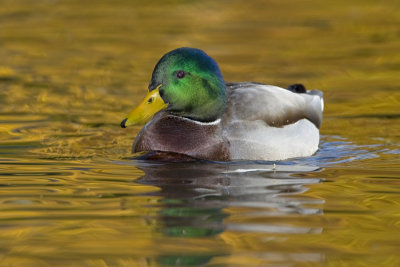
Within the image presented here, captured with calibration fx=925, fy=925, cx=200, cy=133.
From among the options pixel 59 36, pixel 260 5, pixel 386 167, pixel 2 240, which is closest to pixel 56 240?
pixel 2 240

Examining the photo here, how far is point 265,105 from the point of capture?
8156mm

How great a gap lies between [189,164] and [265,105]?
948 millimetres

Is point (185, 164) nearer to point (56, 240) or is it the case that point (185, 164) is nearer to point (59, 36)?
point (56, 240)

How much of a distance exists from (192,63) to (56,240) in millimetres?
2889

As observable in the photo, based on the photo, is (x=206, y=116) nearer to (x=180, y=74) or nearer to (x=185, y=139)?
(x=185, y=139)

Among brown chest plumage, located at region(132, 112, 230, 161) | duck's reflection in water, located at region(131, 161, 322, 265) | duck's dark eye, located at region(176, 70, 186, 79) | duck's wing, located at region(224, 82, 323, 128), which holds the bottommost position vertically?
duck's reflection in water, located at region(131, 161, 322, 265)

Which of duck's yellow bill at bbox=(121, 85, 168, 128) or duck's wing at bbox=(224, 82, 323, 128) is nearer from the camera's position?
duck's yellow bill at bbox=(121, 85, 168, 128)

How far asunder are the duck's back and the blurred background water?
153 millimetres

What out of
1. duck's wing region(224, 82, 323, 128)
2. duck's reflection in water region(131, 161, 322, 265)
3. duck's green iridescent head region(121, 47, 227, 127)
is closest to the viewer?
duck's reflection in water region(131, 161, 322, 265)

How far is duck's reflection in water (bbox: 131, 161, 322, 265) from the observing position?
5.37 metres

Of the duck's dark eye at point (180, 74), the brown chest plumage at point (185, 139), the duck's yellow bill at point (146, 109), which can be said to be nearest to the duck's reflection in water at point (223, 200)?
the brown chest plumage at point (185, 139)

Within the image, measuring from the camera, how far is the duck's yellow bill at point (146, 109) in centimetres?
748

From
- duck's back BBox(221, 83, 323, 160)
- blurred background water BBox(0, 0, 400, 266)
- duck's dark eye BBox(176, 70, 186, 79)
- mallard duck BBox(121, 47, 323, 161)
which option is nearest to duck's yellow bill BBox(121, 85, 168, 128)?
mallard duck BBox(121, 47, 323, 161)

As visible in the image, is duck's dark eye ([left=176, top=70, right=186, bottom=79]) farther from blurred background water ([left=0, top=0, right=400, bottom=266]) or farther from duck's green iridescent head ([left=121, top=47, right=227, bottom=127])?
blurred background water ([left=0, top=0, right=400, bottom=266])
